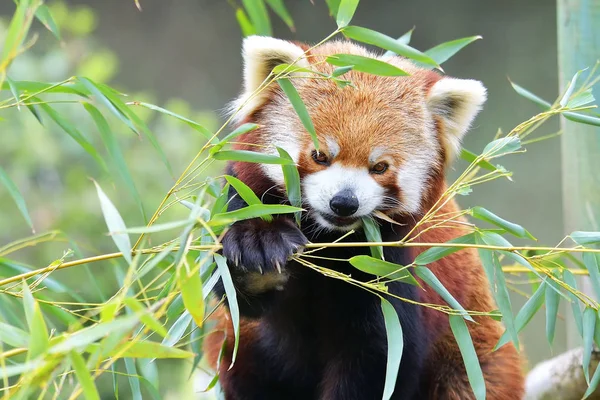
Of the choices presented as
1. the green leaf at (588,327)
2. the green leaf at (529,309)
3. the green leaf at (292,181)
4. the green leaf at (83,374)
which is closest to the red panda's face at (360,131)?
the green leaf at (292,181)

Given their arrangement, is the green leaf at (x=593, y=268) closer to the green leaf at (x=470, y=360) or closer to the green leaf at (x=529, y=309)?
the green leaf at (x=529, y=309)

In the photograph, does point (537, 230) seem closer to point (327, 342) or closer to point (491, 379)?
point (491, 379)

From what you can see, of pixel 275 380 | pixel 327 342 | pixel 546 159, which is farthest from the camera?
pixel 546 159

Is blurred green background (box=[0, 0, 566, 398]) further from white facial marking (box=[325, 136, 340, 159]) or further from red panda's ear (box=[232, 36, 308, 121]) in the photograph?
white facial marking (box=[325, 136, 340, 159])

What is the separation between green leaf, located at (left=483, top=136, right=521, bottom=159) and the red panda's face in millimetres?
403

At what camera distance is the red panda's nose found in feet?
7.04

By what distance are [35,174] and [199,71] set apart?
11.6 ft

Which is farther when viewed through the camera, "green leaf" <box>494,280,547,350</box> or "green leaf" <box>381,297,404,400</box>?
"green leaf" <box>494,280,547,350</box>

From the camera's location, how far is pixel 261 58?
238 centimetres

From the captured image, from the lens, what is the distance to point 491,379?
9.25 feet

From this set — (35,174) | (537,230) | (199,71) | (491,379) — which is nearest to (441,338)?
(491,379)

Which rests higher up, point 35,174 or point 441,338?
point 35,174

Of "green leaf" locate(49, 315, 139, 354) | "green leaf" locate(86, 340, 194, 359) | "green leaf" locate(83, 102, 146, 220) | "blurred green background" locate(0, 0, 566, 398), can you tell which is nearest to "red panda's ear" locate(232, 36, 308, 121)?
"green leaf" locate(83, 102, 146, 220)

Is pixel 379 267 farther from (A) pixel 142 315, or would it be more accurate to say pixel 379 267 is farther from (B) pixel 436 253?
(A) pixel 142 315
